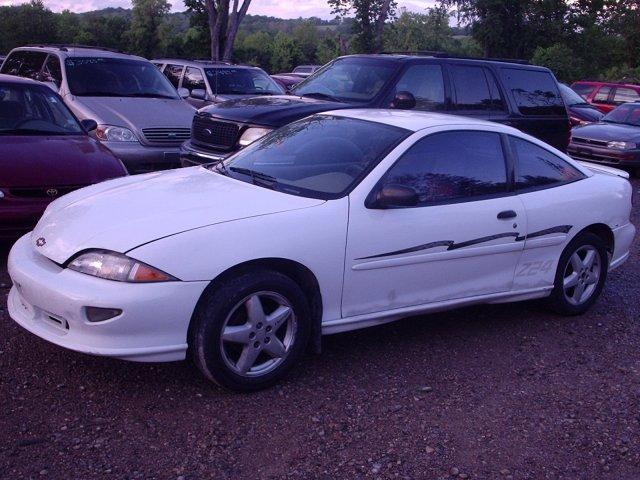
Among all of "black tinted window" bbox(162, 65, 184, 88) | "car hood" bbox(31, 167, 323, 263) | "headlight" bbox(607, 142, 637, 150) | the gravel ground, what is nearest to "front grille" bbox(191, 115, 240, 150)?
"car hood" bbox(31, 167, 323, 263)

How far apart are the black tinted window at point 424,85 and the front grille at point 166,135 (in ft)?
9.51

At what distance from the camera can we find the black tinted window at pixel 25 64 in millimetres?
10773

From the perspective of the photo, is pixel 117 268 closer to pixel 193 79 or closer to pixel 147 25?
pixel 193 79

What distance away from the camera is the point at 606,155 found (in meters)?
14.1

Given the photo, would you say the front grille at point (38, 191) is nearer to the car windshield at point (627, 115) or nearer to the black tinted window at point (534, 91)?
the black tinted window at point (534, 91)

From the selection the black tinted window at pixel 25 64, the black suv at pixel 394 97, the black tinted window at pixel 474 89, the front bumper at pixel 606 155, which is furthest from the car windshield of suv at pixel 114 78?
the front bumper at pixel 606 155

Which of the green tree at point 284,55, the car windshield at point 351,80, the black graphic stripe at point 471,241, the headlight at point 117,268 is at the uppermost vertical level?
the car windshield at point 351,80

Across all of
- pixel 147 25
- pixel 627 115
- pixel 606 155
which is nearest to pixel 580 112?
pixel 627 115

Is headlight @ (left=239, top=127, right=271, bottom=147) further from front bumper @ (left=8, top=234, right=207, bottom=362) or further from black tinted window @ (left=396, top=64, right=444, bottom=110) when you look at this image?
front bumper @ (left=8, top=234, right=207, bottom=362)

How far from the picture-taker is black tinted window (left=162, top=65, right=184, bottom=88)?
14.6 m

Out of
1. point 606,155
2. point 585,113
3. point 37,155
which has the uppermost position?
point 37,155

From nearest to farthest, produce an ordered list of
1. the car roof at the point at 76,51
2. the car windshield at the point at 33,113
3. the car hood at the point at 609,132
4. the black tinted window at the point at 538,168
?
the black tinted window at the point at 538,168, the car windshield at the point at 33,113, the car roof at the point at 76,51, the car hood at the point at 609,132

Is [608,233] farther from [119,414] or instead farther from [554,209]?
[119,414]

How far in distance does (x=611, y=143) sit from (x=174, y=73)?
8359mm
